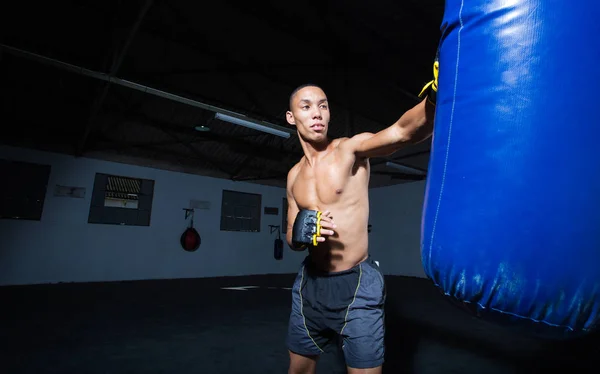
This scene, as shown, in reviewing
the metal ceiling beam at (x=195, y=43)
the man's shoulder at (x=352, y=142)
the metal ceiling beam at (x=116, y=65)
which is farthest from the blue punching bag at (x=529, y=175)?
the metal ceiling beam at (x=195, y=43)

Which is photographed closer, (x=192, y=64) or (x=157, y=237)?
(x=192, y=64)

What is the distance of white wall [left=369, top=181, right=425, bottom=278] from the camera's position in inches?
362

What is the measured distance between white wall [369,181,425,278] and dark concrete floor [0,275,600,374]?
4.63 meters

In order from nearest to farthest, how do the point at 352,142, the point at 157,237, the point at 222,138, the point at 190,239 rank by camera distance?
the point at 352,142 → the point at 222,138 → the point at 157,237 → the point at 190,239

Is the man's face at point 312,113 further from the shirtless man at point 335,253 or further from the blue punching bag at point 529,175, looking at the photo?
the blue punching bag at point 529,175

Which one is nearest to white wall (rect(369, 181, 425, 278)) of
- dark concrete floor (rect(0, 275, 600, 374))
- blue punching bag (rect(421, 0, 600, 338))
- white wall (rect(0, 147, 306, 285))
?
white wall (rect(0, 147, 306, 285))

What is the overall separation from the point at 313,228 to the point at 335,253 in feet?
0.81

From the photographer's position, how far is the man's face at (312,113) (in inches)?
62.5

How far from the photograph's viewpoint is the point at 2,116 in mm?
5898

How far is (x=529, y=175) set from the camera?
1.96 feet

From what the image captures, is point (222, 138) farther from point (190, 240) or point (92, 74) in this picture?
point (92, 74)

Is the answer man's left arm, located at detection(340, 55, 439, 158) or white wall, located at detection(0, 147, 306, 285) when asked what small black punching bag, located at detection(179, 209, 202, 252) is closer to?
white wall, located at detection(0, 147, 306, 285)

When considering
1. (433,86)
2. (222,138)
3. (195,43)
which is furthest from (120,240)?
(433,86)

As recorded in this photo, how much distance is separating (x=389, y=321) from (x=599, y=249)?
11.6ft
